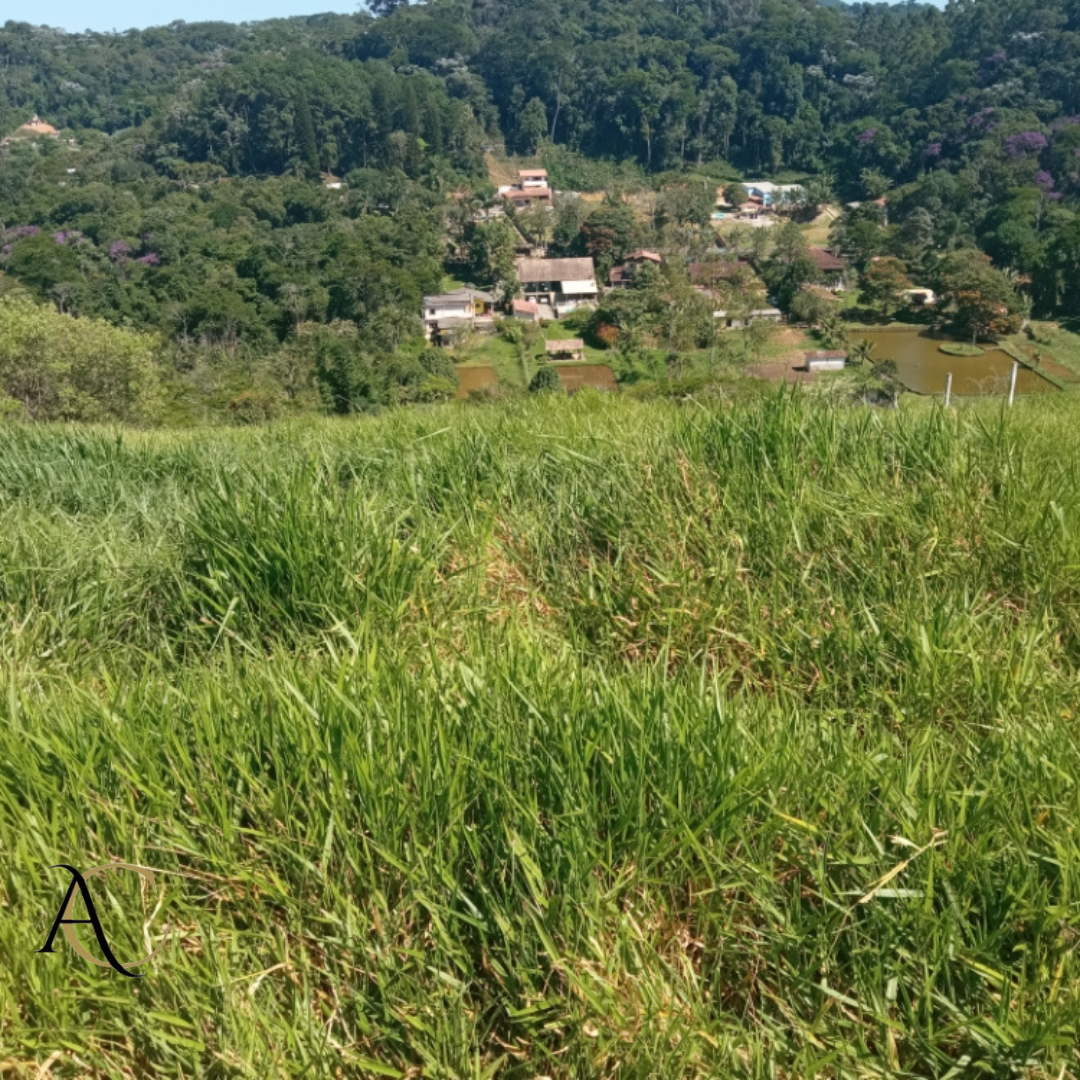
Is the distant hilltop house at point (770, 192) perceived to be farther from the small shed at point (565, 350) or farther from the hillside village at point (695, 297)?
the small shed at point (565, 350)

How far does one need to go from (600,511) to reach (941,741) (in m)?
1.05

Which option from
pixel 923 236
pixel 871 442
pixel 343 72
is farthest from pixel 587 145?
pixel 871 442

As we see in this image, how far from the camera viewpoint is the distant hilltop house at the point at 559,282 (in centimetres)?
4103

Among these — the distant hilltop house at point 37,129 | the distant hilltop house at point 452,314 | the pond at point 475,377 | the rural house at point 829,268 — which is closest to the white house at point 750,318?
the rural house at point 829,268

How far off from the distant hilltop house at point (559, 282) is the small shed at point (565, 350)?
5.45 metres

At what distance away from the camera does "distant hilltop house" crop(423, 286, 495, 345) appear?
1415 inches

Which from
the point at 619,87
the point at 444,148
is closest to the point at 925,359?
the point at 444,148

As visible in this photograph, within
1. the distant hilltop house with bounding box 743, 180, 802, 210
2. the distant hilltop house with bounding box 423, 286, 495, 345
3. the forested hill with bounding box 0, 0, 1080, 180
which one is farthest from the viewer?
the forested hill with bounding box 0, 0, 1080, 180

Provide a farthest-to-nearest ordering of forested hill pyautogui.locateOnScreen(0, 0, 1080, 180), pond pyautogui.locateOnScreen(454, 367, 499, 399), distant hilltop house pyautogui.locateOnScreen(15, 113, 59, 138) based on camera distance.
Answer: distant hilltop house pyautogui.locateOnScreen(15, 113, 59, 138) < forested hill pyautogui.locateOnScreen(0, 0, 1080, 180) < pond pyautogui.locateOnScreen(454, 367, 499, 399)

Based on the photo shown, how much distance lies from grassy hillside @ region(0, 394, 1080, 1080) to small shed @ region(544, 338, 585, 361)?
105 feet

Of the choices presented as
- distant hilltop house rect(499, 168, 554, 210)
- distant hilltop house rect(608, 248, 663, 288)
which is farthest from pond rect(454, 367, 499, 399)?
distant hilltop house rect(499, 168, 554, 210)

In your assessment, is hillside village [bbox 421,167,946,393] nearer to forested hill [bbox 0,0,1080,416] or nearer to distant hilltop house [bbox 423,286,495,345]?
distant hilltop house [bbox 423,286,495,345]

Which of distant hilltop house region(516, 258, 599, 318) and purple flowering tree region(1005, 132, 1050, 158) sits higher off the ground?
purple flowering tree region(1005, 132, 1050, 158)

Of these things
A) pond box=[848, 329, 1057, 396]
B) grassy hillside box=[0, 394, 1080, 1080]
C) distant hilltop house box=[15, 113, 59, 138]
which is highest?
distant hilltop house box=[15, 113, 59, 138]
